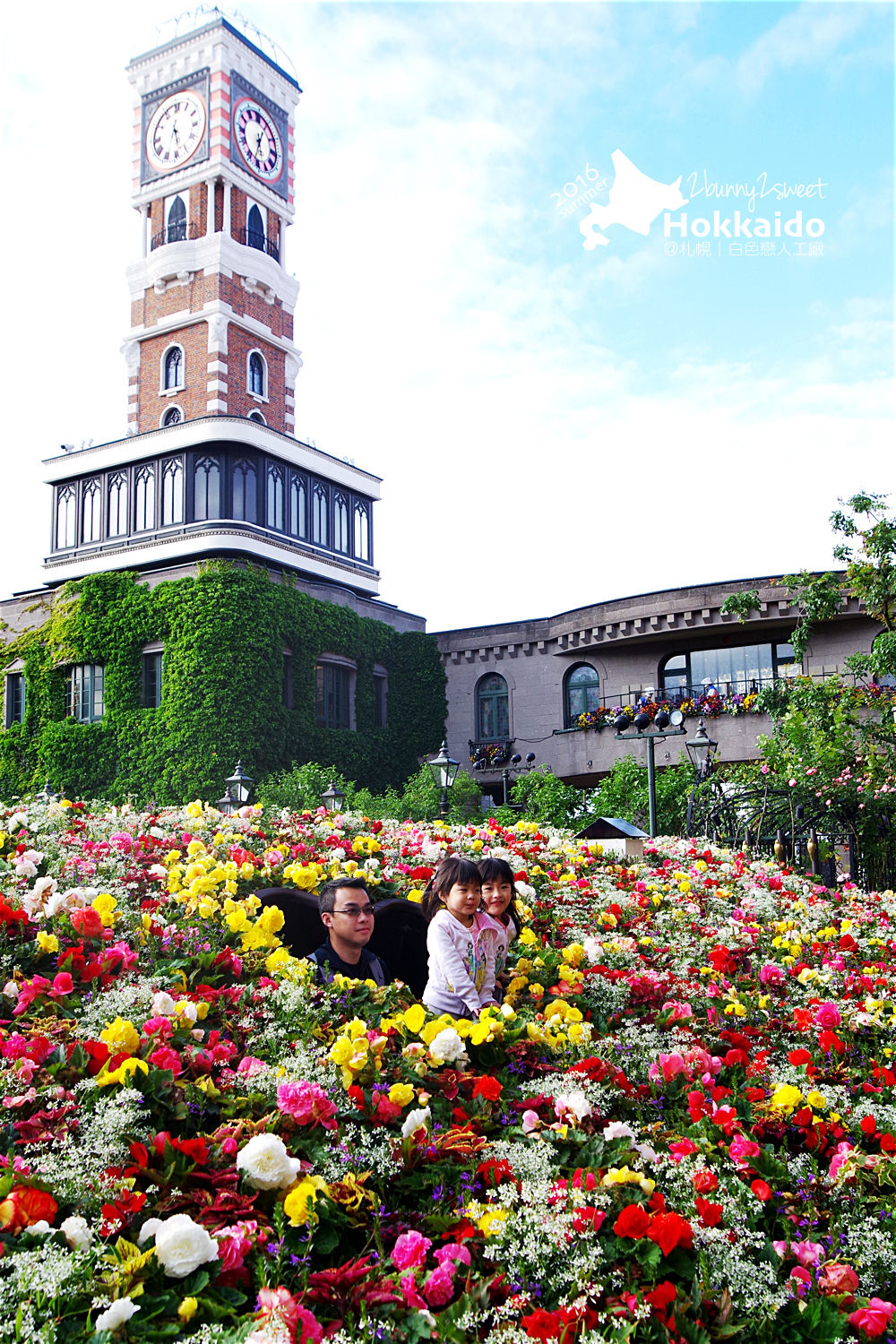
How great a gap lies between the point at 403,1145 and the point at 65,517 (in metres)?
34.7

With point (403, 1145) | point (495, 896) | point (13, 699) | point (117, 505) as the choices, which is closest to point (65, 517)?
point (117, 505)

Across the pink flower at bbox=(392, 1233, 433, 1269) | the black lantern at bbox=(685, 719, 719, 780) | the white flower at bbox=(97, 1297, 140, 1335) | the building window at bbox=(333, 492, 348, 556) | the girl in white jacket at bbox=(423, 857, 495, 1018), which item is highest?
the building window at bbox=(333, 492, 348, 556)

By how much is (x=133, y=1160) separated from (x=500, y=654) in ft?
102

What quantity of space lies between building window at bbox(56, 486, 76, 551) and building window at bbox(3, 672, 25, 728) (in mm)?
5244

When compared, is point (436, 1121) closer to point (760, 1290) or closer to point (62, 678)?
point (760, 1290)

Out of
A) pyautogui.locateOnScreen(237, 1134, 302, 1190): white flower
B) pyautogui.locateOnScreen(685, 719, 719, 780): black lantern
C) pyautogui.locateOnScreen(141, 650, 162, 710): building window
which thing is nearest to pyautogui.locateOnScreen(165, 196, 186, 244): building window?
pyautogui.locateOnScreen(141, 650, 162, 710): building window

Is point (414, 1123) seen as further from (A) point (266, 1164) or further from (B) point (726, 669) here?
(B) point (726, 669)

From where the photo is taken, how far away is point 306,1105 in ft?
11.9

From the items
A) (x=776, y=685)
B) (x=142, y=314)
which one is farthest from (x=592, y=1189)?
(x=142, y=314)

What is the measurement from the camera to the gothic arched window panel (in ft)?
112

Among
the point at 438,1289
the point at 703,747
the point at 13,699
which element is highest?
the point at 13,699

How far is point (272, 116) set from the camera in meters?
39.2

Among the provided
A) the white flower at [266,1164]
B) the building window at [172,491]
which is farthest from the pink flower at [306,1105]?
the building window at [172,491]

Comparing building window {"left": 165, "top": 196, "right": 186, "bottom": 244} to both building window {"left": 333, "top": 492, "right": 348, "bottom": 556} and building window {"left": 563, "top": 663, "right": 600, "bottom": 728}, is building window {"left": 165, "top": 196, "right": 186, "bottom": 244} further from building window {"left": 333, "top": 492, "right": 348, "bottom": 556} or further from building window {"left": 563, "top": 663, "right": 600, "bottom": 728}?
building window {"left": 563, "top": 663, "right": 600, "bottom": 728}
